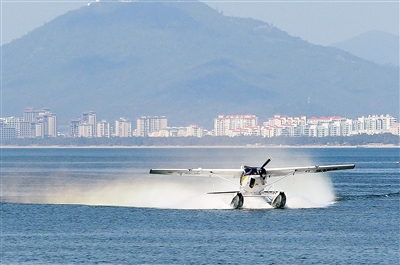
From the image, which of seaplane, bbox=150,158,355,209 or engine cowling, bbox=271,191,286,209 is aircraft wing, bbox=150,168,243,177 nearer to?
seaplane, bbox=150,158,355,209

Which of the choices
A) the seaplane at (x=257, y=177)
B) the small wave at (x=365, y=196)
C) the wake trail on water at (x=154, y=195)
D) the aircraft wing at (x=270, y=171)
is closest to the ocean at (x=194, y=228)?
the small wave at (x=365, y=196)

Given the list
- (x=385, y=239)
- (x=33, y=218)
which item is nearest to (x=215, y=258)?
(x=385, y=239)

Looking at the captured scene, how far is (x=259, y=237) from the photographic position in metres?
43.3

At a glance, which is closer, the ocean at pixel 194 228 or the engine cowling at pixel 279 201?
the ocean at pixel 194 228

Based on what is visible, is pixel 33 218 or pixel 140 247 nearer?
Answer: pixel 140 247

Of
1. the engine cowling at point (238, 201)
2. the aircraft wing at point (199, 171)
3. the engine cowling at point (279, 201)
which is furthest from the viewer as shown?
the aircraft wing at point (199, 171)

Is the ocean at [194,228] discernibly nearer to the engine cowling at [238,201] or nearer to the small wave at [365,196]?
the small wave at [365,196]

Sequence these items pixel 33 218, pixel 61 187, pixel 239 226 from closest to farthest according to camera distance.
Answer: pixel 239 226 → pixel 33 218 → pixel 61 187

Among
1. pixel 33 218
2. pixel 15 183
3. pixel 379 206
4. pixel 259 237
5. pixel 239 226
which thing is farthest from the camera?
pixel 15 183

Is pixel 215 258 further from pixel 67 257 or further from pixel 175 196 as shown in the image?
pixel 175 196

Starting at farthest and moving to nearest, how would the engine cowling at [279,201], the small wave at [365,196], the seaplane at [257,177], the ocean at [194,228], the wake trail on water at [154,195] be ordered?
the small wave at [365,196], the wake trail on water at [154,195], the engine cowling at [279,201], the seaplane at [257,177], the ocean at [194,228]

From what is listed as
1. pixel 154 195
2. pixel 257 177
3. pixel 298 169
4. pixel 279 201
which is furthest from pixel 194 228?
pixel 154 195

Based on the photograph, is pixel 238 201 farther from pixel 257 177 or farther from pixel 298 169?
pixel 298 169

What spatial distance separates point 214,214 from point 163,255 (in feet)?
49.5
